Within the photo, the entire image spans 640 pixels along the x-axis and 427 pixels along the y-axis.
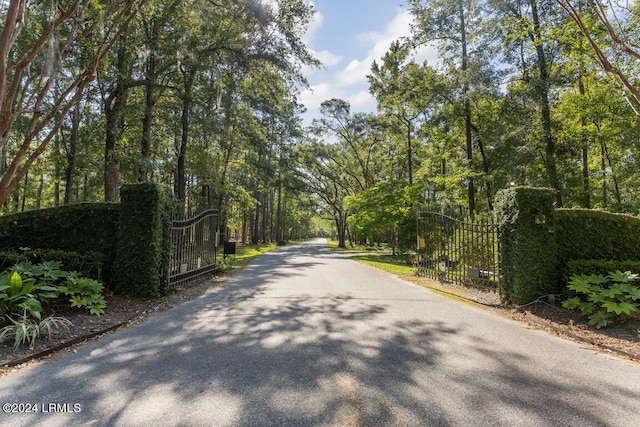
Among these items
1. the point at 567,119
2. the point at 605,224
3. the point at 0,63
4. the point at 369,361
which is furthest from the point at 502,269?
the point at 567,119

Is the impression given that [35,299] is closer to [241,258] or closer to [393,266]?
[393,266]

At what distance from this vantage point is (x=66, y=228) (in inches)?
272

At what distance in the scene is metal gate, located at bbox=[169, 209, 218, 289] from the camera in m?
7.78

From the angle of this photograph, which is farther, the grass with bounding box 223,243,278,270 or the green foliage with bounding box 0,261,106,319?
the grass with bounding box 223,243,278,270

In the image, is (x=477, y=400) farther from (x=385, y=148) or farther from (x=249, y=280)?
(x=385, y=148)

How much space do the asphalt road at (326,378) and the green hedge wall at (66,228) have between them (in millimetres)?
2845

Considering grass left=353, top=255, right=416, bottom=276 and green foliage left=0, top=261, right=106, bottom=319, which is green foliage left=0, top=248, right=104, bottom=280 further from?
grass left=353, top=255, right=416, bottom=276

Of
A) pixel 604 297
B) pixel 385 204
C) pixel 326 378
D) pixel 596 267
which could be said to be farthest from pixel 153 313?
pixel 385 204

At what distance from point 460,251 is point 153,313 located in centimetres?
800

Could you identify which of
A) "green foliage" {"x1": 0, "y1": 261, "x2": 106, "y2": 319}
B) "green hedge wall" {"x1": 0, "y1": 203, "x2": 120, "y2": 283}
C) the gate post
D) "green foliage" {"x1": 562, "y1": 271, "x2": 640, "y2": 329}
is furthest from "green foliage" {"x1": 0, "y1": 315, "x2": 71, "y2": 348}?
"green foliage" {"x1": 562, "y1": 271, "x2": 640, "y2": 329}

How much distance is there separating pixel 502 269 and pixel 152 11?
11962 mm

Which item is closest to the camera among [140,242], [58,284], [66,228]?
[58,284]

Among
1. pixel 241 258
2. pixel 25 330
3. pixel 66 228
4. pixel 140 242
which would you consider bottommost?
pixel 241 258

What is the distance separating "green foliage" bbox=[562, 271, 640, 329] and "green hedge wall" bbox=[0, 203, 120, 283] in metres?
8.93
